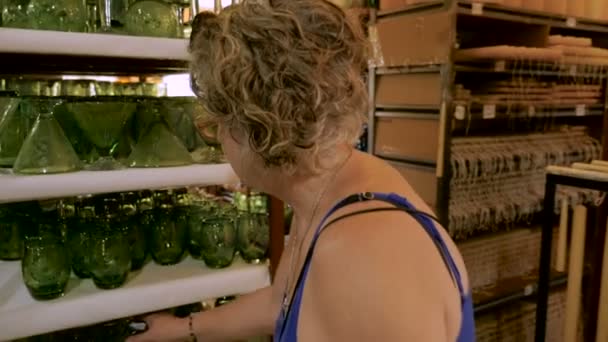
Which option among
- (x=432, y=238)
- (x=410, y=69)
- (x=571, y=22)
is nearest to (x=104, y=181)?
(x=432, y=238)

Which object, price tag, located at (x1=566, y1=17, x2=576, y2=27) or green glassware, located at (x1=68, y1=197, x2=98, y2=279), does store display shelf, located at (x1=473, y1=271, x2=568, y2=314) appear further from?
green glassware, located at (x1=68, y1=197, x2=98, y2=279)

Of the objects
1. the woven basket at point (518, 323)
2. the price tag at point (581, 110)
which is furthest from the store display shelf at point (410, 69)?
the woven basket at point (518, 323)

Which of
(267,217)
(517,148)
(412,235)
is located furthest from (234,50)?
(517,148)

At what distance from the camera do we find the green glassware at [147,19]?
117 cm

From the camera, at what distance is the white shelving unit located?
40.2 inches

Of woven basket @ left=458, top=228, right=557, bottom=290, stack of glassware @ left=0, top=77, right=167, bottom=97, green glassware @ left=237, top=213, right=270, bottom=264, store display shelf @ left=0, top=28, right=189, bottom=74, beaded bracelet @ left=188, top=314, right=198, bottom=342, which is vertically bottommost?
woven basket @ left=458, top=228, right=557, bottom=290

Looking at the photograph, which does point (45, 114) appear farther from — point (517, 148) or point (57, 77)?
point (517, 148)

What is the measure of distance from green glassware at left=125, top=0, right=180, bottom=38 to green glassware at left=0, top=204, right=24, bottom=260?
56 cm

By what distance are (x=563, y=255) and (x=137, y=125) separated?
5.77ft

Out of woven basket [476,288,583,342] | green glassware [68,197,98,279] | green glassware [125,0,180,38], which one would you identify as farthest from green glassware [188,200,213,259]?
woven basket [476,288,583,342]

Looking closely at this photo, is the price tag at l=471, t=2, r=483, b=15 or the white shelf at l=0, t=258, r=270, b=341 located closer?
the white shelf at l=0, t=258, r=270, b=341

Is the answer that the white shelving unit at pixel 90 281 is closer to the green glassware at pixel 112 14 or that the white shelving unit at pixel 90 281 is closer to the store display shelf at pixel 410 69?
the green glassware at pixel 112 14

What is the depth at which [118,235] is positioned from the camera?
1189 millimetres

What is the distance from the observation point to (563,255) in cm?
220
